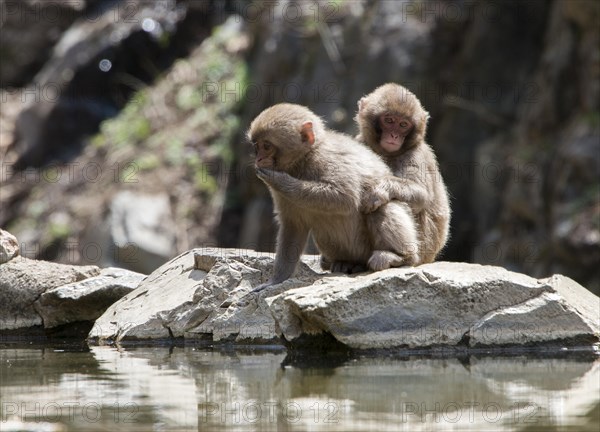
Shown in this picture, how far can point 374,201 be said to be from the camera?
6910 mm

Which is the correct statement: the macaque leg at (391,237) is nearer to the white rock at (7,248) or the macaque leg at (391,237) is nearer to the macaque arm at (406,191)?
the macaque arm at (406,191)

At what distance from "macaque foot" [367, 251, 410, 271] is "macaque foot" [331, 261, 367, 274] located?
282 millimetres

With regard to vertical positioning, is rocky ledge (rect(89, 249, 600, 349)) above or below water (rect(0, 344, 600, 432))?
above

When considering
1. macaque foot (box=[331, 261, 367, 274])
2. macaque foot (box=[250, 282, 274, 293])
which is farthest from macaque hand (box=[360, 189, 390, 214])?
macaque foot (box=[250, 282, 274, 293])

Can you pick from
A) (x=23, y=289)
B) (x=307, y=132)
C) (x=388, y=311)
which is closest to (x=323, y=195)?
(x=307, y=132)

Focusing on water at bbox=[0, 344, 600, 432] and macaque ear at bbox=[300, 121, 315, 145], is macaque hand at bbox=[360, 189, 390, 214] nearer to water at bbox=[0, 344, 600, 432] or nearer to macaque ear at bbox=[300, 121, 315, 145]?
macaque ear at bbox=[300, 121, 315, 145]

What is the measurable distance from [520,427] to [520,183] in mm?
9300

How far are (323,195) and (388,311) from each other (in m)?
0.95

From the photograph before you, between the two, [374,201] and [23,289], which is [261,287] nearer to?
[374,201]

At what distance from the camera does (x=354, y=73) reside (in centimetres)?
1505

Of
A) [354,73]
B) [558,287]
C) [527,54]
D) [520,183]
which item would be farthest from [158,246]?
[558,287]

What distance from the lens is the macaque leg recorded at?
22.7ft

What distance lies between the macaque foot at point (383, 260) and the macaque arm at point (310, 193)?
40 centimetres

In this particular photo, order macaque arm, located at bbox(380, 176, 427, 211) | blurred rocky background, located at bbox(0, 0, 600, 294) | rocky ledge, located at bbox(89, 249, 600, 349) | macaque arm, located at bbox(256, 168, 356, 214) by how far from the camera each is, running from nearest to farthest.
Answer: rocky ledge, located at bbox(89, 249, 600, 349), macaque arm, located at bbox(256, 168, 356, 214), macaque arm, located at bbox(380, 176, 427, 211), blurred rocky background, located at bbox(0, 0, 600, 294)
